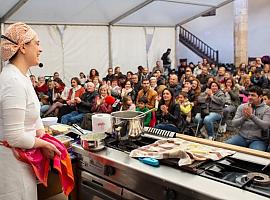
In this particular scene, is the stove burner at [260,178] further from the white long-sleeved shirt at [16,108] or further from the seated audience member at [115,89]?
the seated audience member at [115,89]

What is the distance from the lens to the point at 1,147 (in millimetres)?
1141

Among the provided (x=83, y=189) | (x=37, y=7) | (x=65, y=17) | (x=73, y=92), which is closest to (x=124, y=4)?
(x=65, y=17)

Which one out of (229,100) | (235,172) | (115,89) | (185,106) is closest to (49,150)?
(235,172)

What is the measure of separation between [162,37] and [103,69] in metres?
2.09

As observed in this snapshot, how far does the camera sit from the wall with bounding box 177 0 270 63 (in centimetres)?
888

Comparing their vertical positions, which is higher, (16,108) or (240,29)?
(240,29)

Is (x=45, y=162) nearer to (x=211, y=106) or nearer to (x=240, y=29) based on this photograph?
(x=211, y=106)

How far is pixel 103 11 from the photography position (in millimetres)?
6004

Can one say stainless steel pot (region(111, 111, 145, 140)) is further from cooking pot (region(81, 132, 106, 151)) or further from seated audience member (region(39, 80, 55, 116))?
seated audience member (region(39, 80, 55, 116))

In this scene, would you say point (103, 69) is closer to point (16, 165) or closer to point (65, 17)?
point (65, 17)

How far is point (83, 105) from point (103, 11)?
251 cm

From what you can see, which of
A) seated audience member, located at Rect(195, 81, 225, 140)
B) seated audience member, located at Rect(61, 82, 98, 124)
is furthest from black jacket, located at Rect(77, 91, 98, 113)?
seated audience member, located at Rect(195, 81, 225, 140)

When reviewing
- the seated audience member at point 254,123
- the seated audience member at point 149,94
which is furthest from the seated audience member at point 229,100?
the seated audience member at point 254,123

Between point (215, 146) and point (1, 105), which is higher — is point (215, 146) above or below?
below
